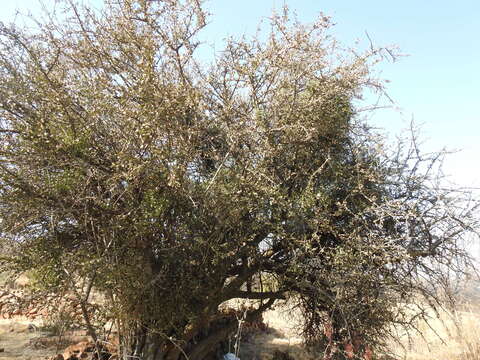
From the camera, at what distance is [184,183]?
4.34 metres

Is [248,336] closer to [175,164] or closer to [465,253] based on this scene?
[465,253]

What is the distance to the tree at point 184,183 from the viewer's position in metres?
4.14

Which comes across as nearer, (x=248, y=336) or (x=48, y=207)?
(x=48, y=207)

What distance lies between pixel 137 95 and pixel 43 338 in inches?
265

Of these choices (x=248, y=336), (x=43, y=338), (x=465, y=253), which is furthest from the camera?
(x=248, y=336)

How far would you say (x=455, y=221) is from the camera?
4961 millimetres

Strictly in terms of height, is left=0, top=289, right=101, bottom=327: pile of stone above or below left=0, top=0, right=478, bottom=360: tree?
below

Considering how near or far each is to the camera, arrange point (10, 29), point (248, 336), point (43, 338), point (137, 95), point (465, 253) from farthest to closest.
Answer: point (248, 336) → point (43, 338) → point (465, 253) → point (10, 29) → point (137, 95)

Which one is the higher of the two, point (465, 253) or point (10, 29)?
point (10, 29)

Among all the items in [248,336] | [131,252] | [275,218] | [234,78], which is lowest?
[248,336]

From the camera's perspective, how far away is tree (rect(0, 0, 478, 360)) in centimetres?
414

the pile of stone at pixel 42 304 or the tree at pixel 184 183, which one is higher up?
the tree at pixel 184 183

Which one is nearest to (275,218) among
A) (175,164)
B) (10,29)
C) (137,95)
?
(175,164)

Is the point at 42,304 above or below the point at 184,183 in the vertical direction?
below
